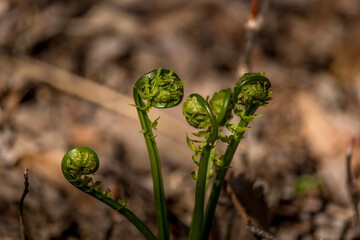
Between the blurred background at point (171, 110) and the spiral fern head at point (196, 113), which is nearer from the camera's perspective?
the spiral fern head at point (196, 113)

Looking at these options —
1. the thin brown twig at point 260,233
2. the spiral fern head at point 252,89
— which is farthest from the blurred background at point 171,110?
the spiral fern head at point 252,89

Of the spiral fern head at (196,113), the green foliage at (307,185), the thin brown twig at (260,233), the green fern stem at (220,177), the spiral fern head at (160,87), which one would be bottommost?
the thin brown twig at (260,233)

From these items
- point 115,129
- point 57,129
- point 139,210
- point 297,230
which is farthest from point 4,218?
point 297,230

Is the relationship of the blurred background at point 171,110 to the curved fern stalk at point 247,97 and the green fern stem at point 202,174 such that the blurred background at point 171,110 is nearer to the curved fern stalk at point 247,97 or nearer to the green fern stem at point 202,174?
the green fern stem at point 202,174

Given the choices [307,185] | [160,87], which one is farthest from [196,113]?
[307,185]

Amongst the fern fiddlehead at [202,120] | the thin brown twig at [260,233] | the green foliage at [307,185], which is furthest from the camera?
the green foliage at [307,185]

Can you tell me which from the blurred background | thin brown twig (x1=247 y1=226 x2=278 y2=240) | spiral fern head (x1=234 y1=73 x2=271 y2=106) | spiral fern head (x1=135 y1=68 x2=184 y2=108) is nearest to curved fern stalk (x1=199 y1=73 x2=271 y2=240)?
spiral fern head (x1=234 y1=73 x2=271 y2=106)

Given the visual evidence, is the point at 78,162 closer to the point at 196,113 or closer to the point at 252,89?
the point at 196,113

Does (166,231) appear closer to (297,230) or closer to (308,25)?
(297,230)
